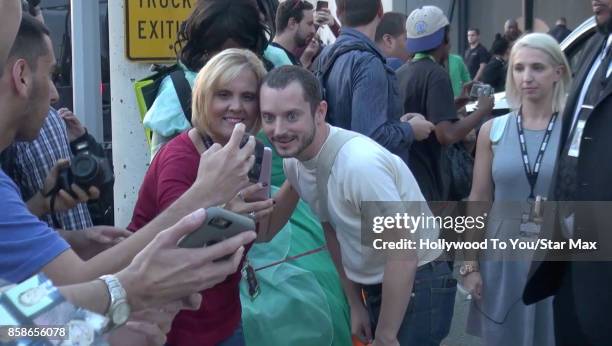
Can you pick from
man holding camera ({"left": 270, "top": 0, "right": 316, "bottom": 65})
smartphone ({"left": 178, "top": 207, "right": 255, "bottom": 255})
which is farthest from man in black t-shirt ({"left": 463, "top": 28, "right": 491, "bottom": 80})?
smartphone ({"left": 178, "top": 207, "right": 255, "bottom": 255})

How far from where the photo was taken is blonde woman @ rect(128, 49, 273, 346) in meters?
3.16

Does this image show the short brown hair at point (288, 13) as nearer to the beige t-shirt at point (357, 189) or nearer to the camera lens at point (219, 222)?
the beige t-shirt at point (357, 189)

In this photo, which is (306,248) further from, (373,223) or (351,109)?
(351,109)

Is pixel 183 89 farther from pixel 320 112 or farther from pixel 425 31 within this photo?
pixel 425 31

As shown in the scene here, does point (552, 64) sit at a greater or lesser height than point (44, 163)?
greater

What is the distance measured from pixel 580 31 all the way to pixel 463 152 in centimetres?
151

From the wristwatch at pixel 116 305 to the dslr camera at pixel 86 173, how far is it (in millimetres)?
867

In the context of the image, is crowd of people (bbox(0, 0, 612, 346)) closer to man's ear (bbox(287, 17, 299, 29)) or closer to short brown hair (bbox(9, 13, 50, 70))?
short brown hair (bbox(9, 13, 50, 70))

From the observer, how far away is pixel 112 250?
7.68 feet

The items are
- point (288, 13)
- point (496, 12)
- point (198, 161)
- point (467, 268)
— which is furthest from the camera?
point (496, 12)

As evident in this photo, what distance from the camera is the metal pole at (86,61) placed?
5.41 meters

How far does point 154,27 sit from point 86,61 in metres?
0.89

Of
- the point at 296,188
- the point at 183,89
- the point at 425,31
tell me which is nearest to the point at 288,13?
the point at 425,31

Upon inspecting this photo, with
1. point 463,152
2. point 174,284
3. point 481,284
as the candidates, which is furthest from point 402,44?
point 174,284
